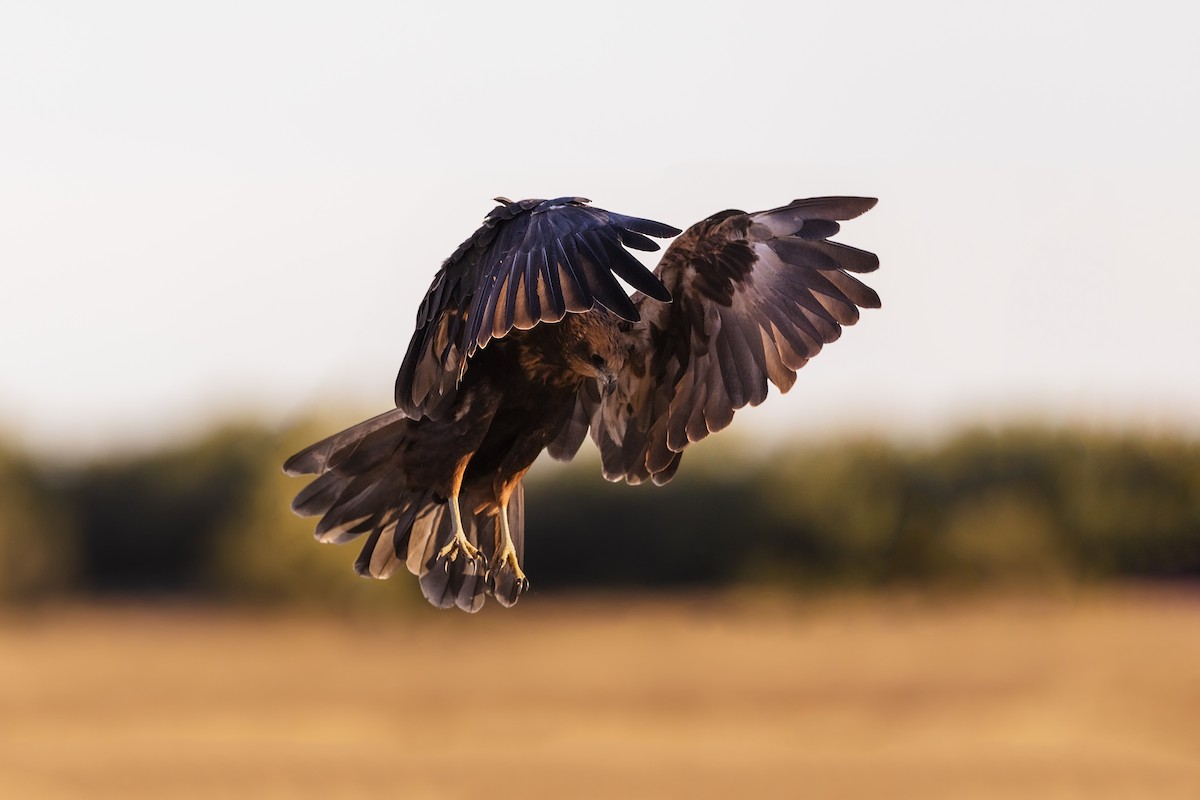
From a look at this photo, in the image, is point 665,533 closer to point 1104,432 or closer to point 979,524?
point 979,524

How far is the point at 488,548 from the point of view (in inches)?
274

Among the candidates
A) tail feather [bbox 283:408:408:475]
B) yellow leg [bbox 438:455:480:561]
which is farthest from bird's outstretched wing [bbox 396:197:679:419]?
tail feather [bbox 283:408:408:475]

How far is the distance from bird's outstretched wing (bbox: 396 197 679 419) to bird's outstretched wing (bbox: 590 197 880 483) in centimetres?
103

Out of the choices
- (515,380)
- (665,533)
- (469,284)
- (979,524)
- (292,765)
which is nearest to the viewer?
(469,284)

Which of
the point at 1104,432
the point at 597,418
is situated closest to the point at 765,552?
the point at 1104,432

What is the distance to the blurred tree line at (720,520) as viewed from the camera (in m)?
26.9

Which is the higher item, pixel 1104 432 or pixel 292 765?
pixel 1104 432

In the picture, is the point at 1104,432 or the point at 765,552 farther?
the point at 765,552

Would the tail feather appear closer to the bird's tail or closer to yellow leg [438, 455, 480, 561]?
the bird's tail

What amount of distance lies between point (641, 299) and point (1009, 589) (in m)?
24.3

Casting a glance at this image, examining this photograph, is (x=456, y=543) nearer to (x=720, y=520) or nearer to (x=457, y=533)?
(x=457, y=533)

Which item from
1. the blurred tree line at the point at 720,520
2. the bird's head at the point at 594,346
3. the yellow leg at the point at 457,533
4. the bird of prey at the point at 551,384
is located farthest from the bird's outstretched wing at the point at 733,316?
the blurred tree line at the point at 720,520

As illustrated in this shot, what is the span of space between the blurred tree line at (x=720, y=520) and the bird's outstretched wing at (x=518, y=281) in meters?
20.1

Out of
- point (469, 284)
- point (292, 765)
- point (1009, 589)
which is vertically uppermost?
point (469, 284)
